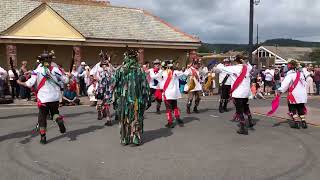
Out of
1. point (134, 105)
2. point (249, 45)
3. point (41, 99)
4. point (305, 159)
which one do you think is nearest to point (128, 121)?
point (134, 105)

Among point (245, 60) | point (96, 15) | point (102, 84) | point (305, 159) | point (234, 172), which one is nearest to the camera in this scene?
point (234, 172)

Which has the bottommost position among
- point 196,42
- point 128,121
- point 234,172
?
point 234,172

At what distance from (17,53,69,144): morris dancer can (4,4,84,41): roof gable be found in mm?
15403

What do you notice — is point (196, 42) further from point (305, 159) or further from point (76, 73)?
point (305, 159)

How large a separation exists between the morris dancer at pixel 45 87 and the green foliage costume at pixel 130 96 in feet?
4.28

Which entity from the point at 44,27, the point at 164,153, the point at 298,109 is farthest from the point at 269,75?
the point at 164,153

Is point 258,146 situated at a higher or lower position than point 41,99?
lower

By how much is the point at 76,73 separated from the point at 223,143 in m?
12.8

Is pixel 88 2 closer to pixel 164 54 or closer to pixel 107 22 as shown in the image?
pixel 107 22

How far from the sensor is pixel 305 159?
8109 mm

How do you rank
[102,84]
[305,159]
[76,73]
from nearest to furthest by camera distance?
[305,159], [102,84], [76,73]

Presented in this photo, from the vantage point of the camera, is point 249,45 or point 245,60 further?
point 249,45

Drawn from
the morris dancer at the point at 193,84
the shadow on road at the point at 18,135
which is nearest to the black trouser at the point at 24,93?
the morris dancer at the point at 193,84

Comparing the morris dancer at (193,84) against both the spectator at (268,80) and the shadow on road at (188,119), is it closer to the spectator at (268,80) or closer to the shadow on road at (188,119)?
the shadow on road at (188,119)
